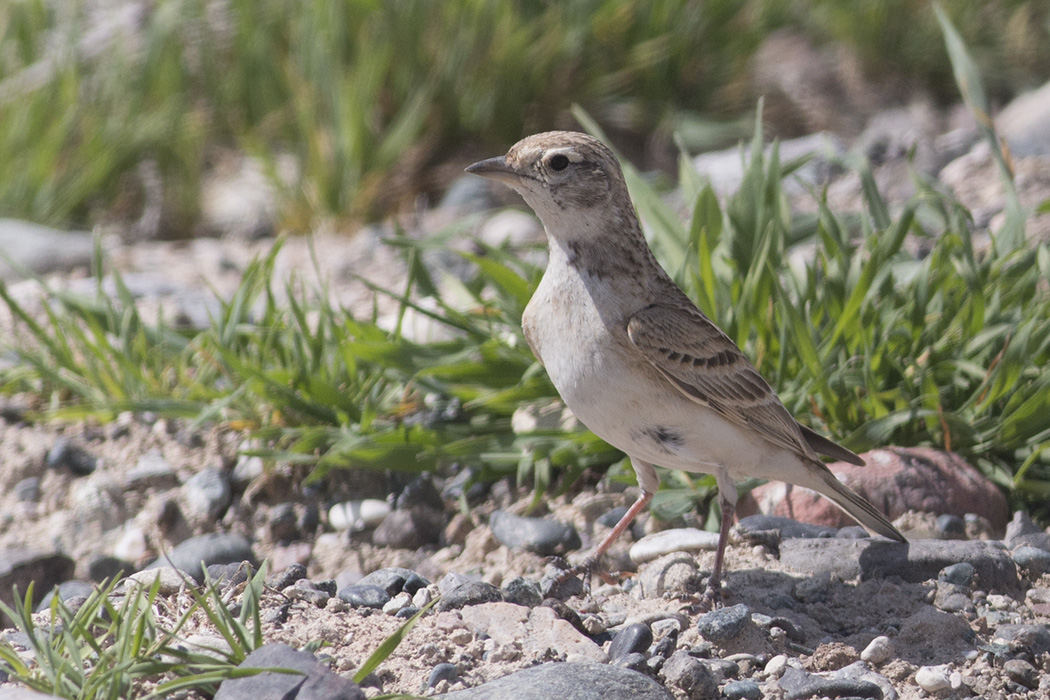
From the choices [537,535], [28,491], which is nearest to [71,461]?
[28,491]

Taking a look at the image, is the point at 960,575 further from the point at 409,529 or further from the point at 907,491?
the point at 409,529

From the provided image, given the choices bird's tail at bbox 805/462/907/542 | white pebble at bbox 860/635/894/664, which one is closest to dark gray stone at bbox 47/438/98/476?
bird's tail at bbox 805/462/907/542

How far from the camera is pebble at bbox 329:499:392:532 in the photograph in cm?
486

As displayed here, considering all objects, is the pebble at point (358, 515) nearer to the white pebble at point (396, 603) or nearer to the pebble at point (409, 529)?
the pebble at point (409, 529)

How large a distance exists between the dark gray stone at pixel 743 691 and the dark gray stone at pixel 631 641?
0.91 feet

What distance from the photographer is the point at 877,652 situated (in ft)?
11.4

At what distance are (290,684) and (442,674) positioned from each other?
0.46 meters

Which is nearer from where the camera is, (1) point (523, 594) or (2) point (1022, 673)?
(2) point (1022, 673)

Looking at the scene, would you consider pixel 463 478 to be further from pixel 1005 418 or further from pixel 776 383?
pixel 1005 418

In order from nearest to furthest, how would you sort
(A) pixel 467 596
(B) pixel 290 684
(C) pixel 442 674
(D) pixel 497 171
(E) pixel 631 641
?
(B) pixel 290 684, (C) pixel 442 674, (E) pixel 631 641, (A) pixel 467 596, (D) pixel 497 171

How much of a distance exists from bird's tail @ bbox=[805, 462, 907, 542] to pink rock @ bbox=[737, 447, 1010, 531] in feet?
1.18

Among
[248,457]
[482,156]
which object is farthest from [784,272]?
[482,156]

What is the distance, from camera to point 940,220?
221 inches

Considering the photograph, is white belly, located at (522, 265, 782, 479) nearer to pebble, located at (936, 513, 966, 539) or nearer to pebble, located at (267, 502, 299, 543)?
pebble, located at (936, 513, 966, 539)
